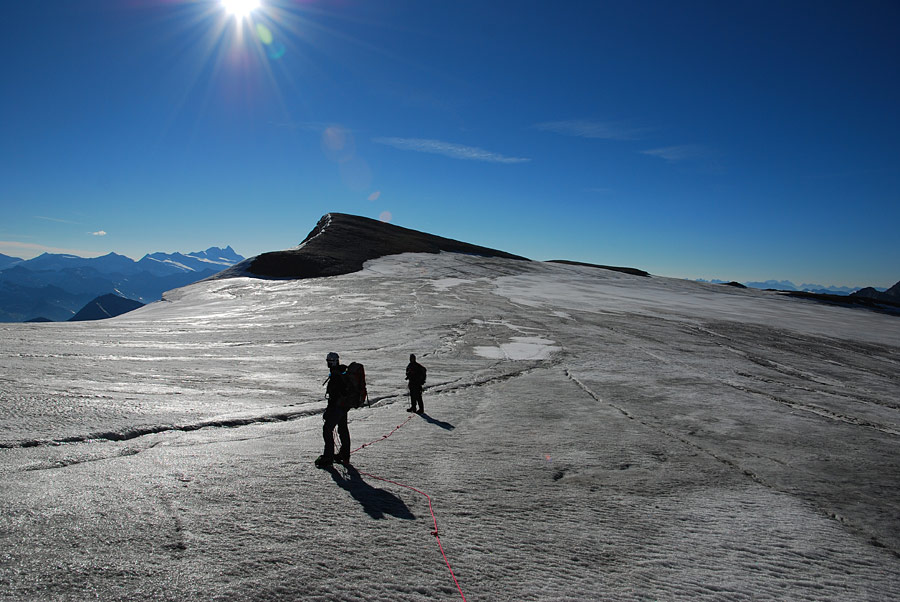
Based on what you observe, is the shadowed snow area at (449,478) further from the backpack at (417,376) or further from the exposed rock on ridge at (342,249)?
the exposed rock on ridge at (342,249)

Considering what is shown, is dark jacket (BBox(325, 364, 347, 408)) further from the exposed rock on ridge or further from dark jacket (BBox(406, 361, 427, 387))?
the exposed rock on ridge

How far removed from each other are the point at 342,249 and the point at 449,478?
52.9 m

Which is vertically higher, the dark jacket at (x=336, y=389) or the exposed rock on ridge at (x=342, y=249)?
the exposed rock on ridge at (x=342, y=249)

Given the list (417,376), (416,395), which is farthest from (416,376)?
(416,395)

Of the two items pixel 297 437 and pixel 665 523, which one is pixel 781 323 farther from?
pixel 297 437

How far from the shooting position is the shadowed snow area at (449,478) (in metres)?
3.99

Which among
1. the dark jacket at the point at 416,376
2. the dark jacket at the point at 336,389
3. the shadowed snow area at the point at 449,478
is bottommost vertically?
the shadowed snow area at the point at 449,478

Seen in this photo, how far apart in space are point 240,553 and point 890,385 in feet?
65.8

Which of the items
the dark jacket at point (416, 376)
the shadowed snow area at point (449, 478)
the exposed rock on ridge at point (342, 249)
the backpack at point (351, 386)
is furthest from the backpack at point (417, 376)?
the exposed rock on ridge at point (342, 249)

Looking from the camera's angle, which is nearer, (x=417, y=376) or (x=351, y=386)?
(x=351, y=386)

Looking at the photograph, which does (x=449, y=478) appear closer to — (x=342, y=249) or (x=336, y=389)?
(x=336, y=389)

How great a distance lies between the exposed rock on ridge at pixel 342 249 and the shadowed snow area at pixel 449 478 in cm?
2802

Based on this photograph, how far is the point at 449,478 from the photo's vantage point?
20.7 ft

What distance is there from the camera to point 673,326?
25562mm
